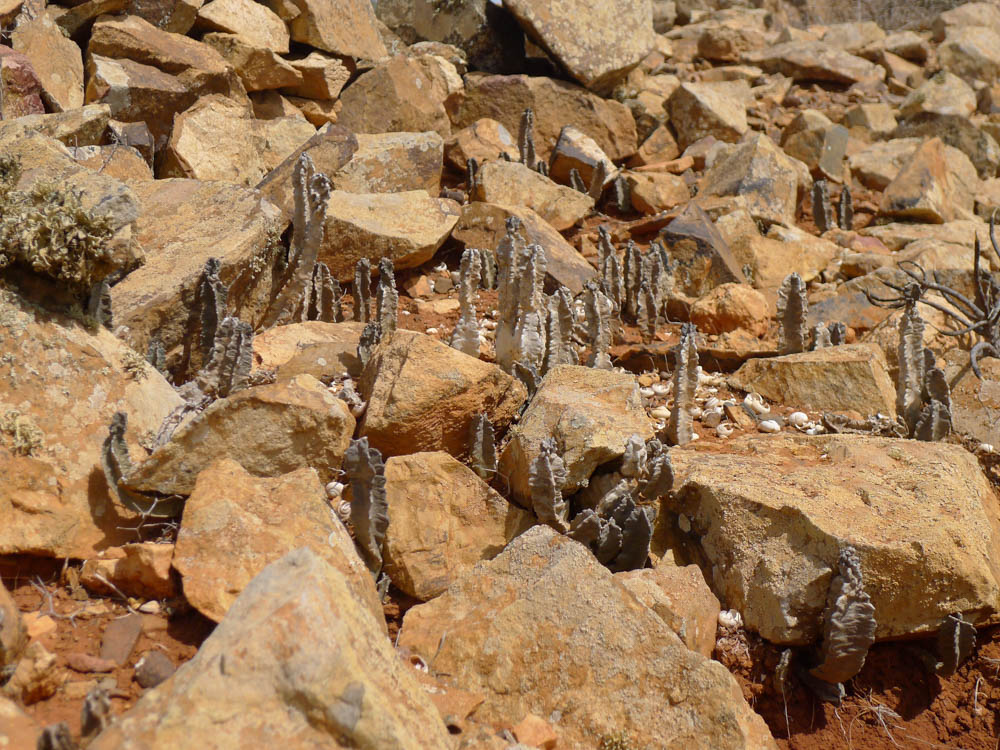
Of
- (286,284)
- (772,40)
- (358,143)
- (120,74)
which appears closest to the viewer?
(286,284)

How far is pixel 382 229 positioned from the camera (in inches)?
251

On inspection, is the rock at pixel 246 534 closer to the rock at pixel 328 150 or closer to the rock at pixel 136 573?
the rock at pixel 136 573

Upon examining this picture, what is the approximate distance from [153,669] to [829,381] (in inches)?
167

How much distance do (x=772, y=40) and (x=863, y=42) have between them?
1.93 metres

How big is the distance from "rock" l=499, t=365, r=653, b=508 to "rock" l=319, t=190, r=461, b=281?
2.14 m

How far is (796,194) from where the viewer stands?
369 inches

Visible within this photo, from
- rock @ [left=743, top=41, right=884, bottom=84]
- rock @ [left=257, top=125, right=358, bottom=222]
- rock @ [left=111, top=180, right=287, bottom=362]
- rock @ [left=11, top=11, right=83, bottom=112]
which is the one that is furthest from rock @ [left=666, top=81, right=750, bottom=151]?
rock @ [left=11, top=11, right=83, bottom=112]

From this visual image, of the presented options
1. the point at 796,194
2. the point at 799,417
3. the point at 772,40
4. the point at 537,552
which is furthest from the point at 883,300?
the point at 772,40

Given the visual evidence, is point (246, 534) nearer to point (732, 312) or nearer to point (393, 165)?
point (732, 312)

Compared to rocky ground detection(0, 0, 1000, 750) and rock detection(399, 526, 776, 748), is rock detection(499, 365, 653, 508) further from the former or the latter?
rock detection(399, 526, 776, 748)

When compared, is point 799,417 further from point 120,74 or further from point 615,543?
point 120,74

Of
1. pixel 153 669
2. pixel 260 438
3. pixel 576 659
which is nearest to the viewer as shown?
pixel 153 669

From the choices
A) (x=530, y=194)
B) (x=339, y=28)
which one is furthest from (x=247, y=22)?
(x=530, y=194)

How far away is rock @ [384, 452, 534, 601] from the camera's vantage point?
12.4 ft
